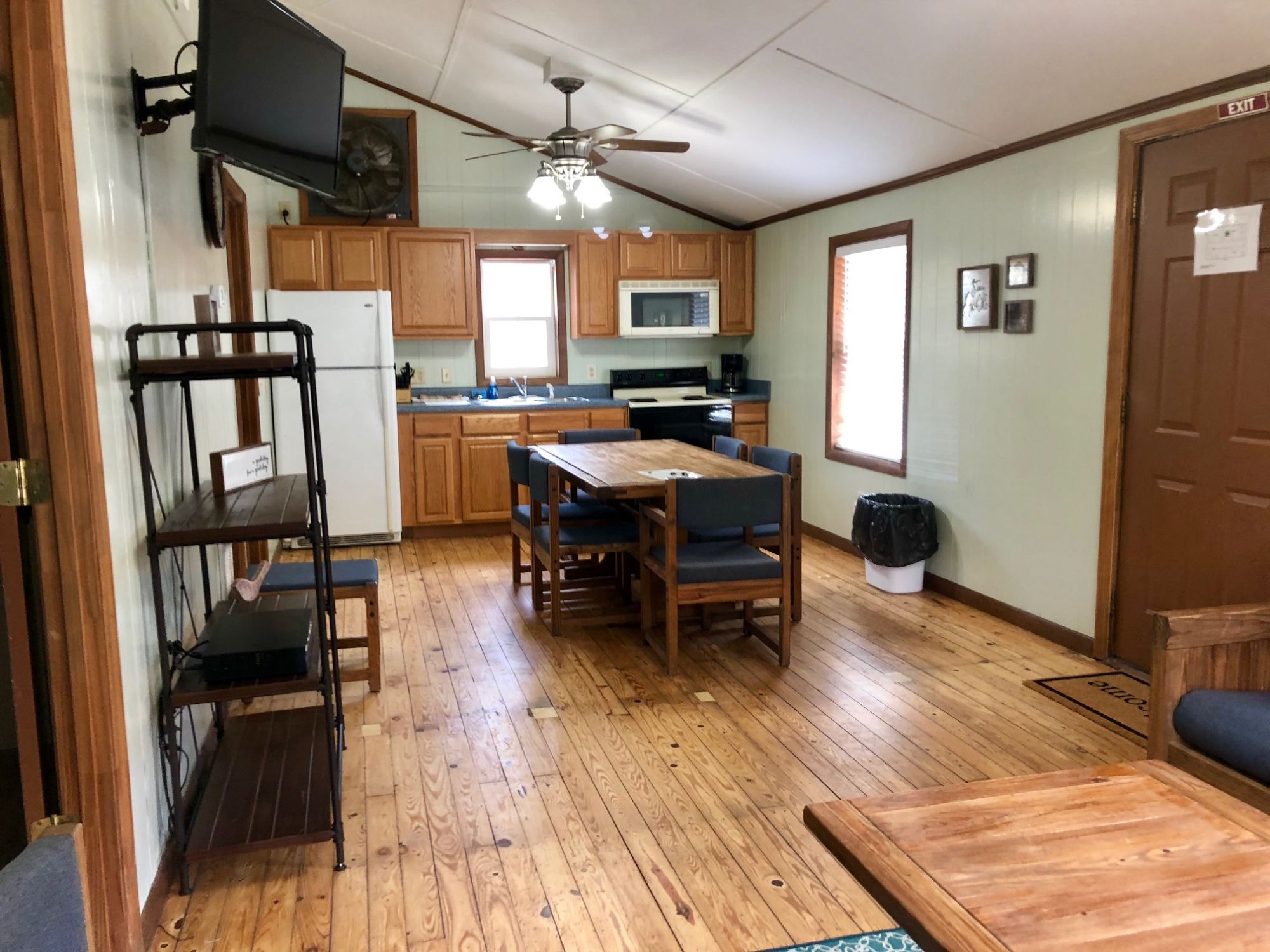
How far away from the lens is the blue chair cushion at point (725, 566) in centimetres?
362

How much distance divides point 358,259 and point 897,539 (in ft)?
12.4

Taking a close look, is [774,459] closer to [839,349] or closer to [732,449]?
[732,449]

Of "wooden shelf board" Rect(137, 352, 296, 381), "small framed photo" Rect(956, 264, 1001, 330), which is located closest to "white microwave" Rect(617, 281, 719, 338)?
"small framed photo" Rect(956, 264, 1001, 330)

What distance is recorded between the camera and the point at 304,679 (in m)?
2.31

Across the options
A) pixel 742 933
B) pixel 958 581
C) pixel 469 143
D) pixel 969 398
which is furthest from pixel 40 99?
pixel 469 143

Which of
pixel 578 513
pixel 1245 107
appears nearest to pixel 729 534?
pixel 578 513

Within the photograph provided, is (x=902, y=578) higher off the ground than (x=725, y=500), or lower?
lower

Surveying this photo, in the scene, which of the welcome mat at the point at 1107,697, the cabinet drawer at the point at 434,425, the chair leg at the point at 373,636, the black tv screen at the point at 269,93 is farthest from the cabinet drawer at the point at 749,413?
the black tv screen at the point at 269,93

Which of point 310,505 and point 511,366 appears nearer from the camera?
point 310,505

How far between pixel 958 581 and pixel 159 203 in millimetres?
3812

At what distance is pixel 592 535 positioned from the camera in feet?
14.0

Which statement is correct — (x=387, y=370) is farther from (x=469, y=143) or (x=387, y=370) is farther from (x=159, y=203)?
(x=159, y=203)

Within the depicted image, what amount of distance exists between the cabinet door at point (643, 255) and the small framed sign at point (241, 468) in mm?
4223

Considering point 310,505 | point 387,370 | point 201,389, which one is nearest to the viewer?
point 310,505
